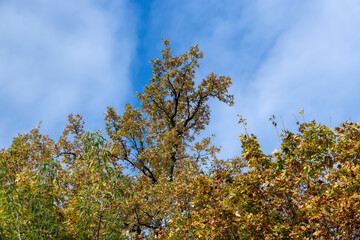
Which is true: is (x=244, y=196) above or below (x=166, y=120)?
below

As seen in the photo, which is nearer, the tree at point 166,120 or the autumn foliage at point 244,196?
the autumn foliage at point 244,196

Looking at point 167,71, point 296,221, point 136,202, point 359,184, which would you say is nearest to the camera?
point 359,184

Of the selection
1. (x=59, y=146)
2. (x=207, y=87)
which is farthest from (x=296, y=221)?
(x=59, y=146)

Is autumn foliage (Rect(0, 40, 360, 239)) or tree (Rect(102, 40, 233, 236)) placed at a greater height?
tree (Rect(102, 40, 233, 236))

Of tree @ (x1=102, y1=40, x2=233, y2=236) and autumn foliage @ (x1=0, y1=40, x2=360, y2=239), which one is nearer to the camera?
autumn foliage @ (x1=0, y1=40, x2=360, y2=239)

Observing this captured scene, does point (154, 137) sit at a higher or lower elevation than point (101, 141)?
higher

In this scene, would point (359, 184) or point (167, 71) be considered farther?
point (167, 71)

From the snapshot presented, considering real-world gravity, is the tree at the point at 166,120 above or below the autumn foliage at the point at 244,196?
above

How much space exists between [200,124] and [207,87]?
3.18 m

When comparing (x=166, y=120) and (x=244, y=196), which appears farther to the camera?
(x=166, y=120)

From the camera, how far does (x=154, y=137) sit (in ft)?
72.9

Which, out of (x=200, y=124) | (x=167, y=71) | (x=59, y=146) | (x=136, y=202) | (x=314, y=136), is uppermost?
(x=167, y=71)

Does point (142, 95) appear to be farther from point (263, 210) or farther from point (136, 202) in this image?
point (263, 210)

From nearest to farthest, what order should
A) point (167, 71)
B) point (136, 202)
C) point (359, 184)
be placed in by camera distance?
point (359, 184) < point (136, 202) < point (167, 71)
